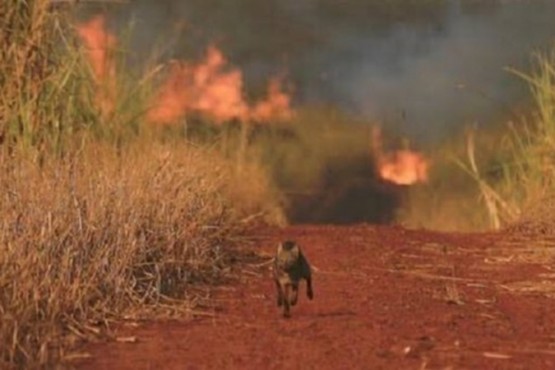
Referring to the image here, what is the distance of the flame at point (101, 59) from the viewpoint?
1272cm

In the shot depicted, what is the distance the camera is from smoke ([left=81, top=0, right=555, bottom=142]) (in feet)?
55.9

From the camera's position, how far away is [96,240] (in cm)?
850

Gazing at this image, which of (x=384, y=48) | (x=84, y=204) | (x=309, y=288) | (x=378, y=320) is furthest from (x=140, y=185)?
(x=384, y=48)

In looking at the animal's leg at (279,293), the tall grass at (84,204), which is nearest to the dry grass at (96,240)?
the tall grass at (84,204)

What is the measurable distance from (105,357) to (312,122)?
1009 centimetres

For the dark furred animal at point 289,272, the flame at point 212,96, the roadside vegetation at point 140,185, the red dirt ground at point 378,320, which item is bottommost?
the red dirt ground at point 378,320

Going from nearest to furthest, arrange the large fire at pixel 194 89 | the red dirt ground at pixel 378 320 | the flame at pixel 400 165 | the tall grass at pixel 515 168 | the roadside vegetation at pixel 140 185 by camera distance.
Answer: the red dirt ground at pixel 378 320 → the roadside vegetation at pixel 140 185 → the large fire at pixel 194 89 → the tall grass at pixel 515 168 → the flame at pixel 400 165

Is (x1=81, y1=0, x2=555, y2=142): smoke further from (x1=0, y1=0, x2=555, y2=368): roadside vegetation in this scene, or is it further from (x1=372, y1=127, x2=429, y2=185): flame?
(x1=0, y1=0, x2=555, y2=368): roadside vegetation

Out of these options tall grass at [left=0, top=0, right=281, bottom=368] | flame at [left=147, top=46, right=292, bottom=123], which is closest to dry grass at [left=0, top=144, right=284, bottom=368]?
tall grass at [left=0, top=0, right=281, bottom=368]

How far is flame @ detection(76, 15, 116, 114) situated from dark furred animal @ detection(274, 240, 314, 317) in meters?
4.53

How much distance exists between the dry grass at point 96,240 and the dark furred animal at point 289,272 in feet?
2.08

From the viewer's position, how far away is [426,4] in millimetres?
19297

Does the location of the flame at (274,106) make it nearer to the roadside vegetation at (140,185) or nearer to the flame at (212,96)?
the flame at (212,96)

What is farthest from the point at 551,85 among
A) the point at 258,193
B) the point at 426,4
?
the point at 426,4
